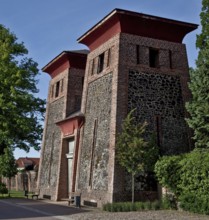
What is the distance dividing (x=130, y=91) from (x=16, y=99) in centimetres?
1322

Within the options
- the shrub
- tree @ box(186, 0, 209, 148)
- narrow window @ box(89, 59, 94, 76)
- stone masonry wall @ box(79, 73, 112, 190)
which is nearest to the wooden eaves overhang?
stone masonry wall @ box(79, 73, 112, 190)

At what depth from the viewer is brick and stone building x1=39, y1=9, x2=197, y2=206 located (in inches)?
803

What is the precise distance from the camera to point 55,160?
28.8 m

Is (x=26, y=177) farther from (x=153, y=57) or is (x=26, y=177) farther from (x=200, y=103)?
(x=200, y=103)

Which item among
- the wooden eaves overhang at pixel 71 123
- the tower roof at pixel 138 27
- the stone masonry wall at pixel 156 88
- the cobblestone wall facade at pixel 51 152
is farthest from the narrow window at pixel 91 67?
the cobblestone wall facade at pixel 51 152

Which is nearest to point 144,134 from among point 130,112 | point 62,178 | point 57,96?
point 130,112

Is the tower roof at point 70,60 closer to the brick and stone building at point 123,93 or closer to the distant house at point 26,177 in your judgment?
the brick and stone building at point 123,93

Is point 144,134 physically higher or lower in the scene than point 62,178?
higher

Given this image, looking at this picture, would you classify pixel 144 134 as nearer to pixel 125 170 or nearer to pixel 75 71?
pixel 125 170

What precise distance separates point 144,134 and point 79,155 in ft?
17.0

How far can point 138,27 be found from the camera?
71.7 ft

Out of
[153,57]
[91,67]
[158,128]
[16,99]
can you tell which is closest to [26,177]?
[16,99]

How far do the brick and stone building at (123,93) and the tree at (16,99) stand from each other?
7.85 meters

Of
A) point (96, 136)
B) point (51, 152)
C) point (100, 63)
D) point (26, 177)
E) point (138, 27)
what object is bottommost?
point (96, 136)
